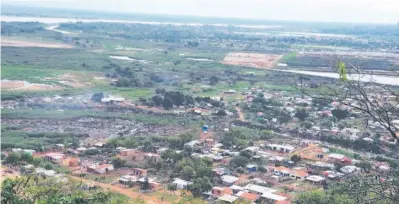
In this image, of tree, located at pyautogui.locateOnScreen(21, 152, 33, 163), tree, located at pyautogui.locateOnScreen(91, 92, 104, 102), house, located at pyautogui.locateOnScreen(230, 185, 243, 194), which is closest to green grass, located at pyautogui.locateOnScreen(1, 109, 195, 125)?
tree, located at pyautogui.locateOnScreen(91, 92, 104, 102)

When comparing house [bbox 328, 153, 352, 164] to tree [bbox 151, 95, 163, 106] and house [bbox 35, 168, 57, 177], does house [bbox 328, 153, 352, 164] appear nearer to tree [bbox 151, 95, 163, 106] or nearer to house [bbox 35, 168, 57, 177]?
house [bbox 35, 168, 57, 177]

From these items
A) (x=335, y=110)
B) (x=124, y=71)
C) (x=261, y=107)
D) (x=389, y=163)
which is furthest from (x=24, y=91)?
(x=389, y=163)

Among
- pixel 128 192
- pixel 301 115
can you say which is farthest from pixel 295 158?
pixel 301 115

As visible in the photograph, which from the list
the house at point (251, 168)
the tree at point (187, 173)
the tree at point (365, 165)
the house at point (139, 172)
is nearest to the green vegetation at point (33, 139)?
the house at point (139, 172)

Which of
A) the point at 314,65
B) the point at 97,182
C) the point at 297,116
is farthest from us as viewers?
the point at 314,65

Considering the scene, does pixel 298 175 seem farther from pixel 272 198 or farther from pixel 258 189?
pixel 272 198

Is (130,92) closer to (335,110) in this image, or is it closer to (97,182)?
(335,110)
